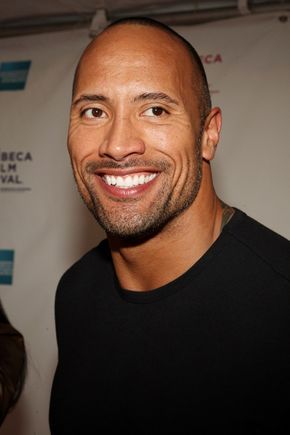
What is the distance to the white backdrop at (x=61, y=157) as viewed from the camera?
1.69 meters

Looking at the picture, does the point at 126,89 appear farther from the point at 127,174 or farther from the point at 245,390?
the point at 245,390

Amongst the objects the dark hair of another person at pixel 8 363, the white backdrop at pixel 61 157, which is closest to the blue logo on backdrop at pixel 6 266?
the white backdrop at pixel 61 157

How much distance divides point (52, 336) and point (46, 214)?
53 centimetres

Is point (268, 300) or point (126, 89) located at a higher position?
point (126, 89)

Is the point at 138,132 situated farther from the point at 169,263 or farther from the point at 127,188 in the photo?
the point at 169,263

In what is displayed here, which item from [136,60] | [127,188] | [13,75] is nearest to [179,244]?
[127,188]

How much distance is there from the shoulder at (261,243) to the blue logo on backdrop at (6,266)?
135 cm

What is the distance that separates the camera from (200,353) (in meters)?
0.86

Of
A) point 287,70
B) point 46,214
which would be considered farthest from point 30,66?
point 287,70

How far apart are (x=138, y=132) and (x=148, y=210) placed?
0.15 m

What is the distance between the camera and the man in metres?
0.82

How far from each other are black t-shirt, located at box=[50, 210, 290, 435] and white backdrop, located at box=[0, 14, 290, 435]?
0.82m

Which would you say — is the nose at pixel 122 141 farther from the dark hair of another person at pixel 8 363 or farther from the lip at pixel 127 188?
the dark hair of another person at pixel 8 363

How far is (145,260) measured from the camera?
3.19 feet
